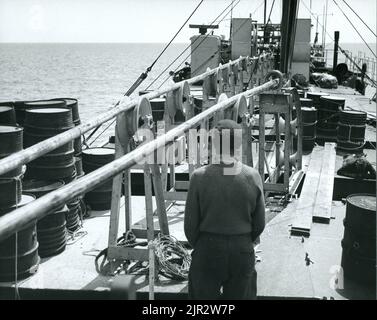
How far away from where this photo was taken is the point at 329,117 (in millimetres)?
13898

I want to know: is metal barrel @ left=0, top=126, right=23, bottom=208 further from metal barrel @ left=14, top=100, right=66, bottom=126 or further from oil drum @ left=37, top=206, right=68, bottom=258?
metal barrel @ left=14, top=100, right=66, bottom=126

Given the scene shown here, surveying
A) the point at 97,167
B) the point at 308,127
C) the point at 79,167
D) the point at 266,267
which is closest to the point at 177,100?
the point at 97,167

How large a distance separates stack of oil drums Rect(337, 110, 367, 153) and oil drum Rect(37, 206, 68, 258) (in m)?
8.19

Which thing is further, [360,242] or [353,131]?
[353,131]

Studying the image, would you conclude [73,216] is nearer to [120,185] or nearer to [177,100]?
[120,185]

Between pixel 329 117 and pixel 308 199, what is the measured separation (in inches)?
242

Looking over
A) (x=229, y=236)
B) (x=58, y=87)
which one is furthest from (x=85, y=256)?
(x=58, y=87)

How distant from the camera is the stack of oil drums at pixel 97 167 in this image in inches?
308

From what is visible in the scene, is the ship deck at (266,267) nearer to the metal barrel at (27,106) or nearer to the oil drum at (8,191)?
the oil drum at (8,191)

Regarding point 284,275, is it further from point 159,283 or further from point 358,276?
point 159,283

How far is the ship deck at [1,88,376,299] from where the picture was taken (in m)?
5.28
